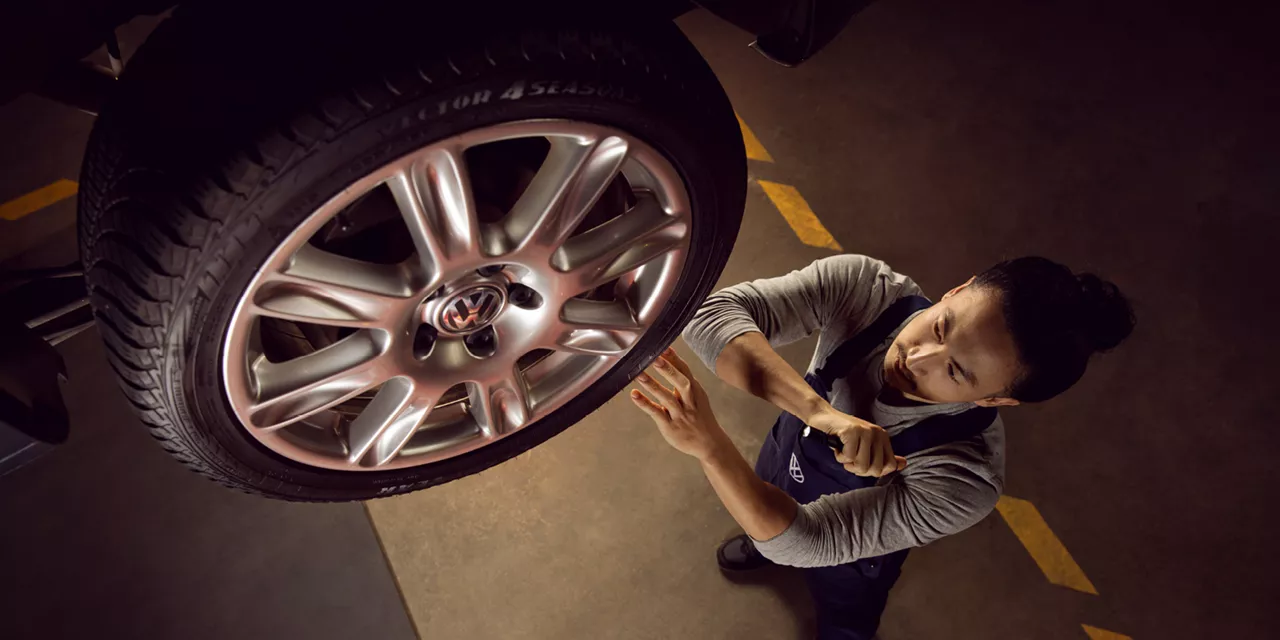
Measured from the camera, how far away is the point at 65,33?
2.96 ft

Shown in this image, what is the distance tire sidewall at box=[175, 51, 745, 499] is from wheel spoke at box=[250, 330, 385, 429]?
55mm

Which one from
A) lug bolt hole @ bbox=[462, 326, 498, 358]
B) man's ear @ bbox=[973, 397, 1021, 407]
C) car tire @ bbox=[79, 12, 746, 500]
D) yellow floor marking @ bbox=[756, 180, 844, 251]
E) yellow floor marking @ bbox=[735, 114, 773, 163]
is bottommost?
yellow floor marking @ bbox=[756, 180, 844, 251]

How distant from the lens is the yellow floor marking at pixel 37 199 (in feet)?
9.27

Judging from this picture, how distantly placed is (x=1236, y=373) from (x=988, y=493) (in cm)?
169

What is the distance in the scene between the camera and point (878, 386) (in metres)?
1.76

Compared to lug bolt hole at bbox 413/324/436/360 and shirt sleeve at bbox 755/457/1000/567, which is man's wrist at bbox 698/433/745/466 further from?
lug bolt hole at bbox 413/324/436/360

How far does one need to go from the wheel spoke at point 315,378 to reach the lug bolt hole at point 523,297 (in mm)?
196

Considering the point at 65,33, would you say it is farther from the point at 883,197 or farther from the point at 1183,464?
the point at 1183,464

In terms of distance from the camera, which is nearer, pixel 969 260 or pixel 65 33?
pixel 65 33

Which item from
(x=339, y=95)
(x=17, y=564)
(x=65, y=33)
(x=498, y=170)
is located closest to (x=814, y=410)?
(x=498, y=170)

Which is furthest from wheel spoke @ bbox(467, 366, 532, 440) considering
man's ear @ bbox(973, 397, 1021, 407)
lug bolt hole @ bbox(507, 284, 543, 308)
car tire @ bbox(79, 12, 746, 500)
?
man's ear @ bbox(973, 397, 1021, 407)

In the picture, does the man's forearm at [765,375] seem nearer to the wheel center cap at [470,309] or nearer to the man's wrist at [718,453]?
the man's wrist at [718,453]

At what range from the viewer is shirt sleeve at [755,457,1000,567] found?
1665mm

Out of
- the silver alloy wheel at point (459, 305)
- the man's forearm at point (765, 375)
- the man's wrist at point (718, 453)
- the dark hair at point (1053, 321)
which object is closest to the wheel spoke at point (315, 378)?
the silver alloy wheel at point (459, 305)
